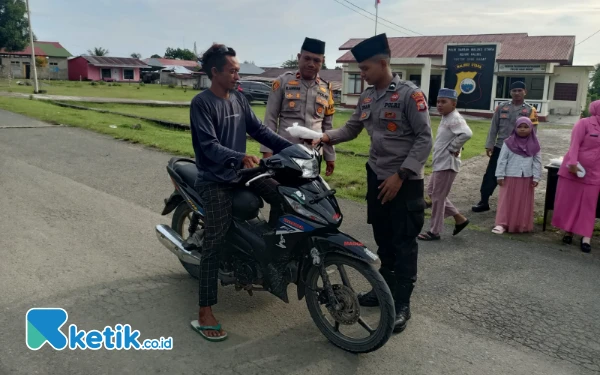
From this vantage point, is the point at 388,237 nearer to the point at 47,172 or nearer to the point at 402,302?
the point at 402,302

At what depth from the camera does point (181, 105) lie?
2698 cm

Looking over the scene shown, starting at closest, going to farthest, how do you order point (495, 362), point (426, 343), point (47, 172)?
point (495, 362), point (426, 343), point (47, 172)

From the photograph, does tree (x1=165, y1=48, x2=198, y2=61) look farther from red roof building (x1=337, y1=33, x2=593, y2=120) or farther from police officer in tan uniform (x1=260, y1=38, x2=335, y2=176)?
police officer in tan uniform (x1=260, y1=38, x2=335, y2=176)

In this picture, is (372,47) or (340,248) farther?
(372,47)

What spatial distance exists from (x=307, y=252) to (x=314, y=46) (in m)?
2.34

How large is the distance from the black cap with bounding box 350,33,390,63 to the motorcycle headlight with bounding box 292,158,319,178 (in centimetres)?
83

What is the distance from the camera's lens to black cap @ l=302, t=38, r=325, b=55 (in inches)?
189

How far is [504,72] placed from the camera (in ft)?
98.0

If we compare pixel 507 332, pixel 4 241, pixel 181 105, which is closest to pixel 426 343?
pixel 507 332

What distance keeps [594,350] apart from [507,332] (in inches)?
21.5

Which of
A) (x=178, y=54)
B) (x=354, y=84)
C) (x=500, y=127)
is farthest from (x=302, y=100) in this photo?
(x=178, y=54)

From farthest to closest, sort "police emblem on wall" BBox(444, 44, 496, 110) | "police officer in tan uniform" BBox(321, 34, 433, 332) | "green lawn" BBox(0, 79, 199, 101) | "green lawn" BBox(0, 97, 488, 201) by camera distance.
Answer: "green lawn" BBox(0, 79, 199, 101)
"police emblem on wall" BBox(444, 44, 496, 110)
"green lawn" BBox(0, 97, 488, 201)
"police officer in tan uniform" BBox(321, 34, 433, 332)

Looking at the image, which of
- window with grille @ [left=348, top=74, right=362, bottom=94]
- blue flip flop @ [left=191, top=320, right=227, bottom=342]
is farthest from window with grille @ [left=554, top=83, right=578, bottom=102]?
blue flip flop @ [left=191, top=320, right=227, bottom=342]

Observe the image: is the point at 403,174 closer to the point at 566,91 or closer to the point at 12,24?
the point at 566,91
